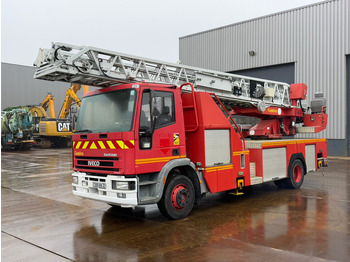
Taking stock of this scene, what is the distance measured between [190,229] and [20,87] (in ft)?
127

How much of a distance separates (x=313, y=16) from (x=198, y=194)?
1743 cm

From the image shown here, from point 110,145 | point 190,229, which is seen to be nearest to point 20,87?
point 110,145

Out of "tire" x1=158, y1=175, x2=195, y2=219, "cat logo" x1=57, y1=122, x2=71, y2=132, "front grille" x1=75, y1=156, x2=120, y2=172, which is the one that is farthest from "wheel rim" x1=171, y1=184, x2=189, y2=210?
"cat logo" x1=57, y1=122, x2=71, y2=132

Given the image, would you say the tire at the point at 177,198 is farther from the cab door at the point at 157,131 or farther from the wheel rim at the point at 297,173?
the wheel rim at the point at 297,173

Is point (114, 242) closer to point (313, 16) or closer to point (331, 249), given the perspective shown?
point (331, 249)

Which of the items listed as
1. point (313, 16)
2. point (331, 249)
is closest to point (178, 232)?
point (331, 249)

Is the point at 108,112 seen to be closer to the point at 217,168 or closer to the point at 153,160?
the point at 153,160

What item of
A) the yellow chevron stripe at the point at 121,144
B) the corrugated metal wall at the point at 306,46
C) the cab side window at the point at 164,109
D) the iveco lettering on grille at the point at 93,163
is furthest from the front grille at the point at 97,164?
the corrugated metal wall at the point at 306,46

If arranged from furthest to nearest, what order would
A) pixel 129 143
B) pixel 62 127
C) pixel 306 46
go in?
1. pixel 62 127
2. pixel 306 46
3. pixel 129 143

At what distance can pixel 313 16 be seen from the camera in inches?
802

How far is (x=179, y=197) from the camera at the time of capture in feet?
21.6

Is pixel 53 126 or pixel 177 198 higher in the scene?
pixel 53 126

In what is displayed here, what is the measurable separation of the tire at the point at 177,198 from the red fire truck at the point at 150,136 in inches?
0.7

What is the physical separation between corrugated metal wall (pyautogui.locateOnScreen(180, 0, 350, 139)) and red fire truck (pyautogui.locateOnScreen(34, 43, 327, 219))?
1324 centimetres
